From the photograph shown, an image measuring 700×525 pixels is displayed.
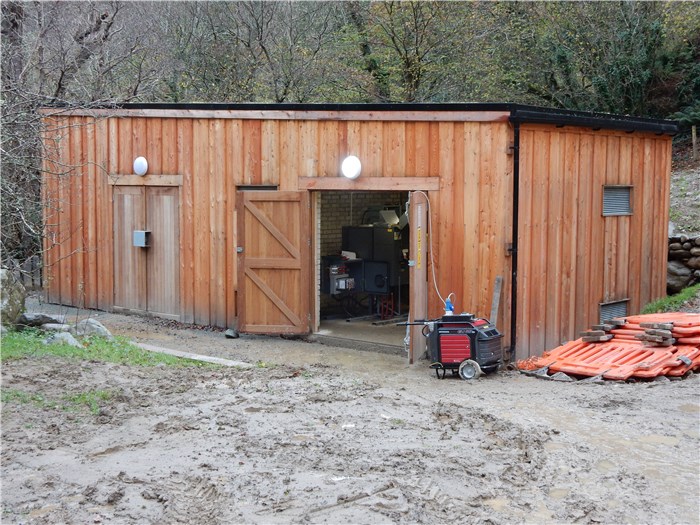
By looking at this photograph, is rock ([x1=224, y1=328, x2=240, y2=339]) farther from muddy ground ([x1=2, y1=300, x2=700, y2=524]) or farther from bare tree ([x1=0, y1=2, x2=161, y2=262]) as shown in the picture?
bare tree ([x1=0, y1=2, x2=161, y2=262])

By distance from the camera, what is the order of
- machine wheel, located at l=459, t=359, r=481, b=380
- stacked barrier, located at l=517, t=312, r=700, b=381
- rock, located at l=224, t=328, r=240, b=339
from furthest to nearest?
rock, located at l=224, t=328, r=240, b=339
machine wheel, located at l=459, t=359, r=481, b=380
stacked barrier, located at l=517, t=312, r=700, b=381

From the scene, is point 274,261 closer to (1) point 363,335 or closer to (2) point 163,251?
(1) point 363,335

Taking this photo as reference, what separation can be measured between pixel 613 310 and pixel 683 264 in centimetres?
347

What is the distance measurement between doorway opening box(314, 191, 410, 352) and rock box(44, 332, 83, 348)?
4379mm

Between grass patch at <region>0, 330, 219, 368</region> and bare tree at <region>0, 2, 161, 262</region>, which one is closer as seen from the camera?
grass patch at <region>0, 330, 219, 368</region>

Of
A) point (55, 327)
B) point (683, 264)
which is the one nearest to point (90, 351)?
point (55, 327)

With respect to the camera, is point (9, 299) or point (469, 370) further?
point (469, 370)

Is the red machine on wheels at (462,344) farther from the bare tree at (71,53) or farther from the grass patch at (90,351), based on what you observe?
the bare tree at (71,53)

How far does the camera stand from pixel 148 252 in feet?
45.0

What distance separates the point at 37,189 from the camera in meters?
14.7

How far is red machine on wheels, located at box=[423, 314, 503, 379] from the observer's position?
388 inches

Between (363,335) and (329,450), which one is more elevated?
(363,335)

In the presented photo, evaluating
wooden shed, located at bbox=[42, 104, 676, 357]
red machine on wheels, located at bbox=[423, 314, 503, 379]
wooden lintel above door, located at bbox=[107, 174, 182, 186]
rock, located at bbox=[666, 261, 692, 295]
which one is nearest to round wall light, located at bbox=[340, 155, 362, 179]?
wooden shed, located at bbox=[42, 104, 676, 357]

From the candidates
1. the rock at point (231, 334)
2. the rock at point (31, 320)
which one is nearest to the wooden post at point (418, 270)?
the rock at point (231, 334)
